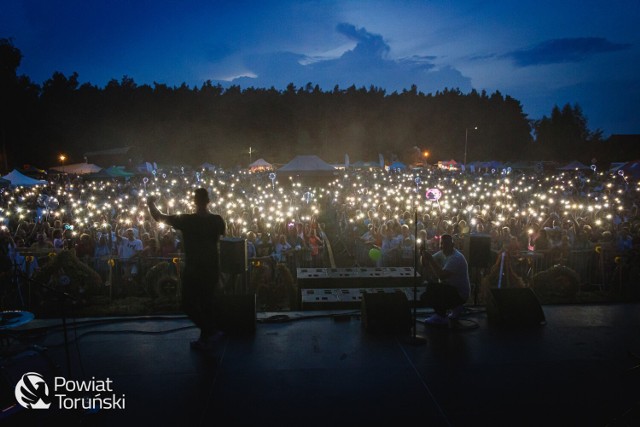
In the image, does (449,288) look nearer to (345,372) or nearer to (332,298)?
(332,298)

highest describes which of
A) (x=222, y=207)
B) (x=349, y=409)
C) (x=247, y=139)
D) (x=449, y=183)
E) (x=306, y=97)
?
(x=306, y=97)

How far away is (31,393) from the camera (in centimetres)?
363

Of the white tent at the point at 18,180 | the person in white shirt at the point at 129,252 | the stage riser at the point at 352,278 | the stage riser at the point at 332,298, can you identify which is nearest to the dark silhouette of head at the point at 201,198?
the stage riser at the point at 332,298

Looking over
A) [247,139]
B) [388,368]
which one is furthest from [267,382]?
[247,139]

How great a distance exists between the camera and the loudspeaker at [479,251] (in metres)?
7.18

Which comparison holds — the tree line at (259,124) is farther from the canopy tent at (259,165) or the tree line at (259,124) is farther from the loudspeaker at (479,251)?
the loudspeaker at (479,251)

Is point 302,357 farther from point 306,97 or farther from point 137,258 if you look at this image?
point 306,97

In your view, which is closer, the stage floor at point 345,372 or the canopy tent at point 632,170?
the stage floor at point 345,372

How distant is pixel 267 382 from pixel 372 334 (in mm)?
1859

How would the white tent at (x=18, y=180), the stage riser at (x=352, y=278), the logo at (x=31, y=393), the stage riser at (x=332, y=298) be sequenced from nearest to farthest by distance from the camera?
the logo at (x=31, y=393) → the stage riser at (x=332, y=298) → the stage riser at (x=352, y=278) → the white tent at (x=18, y=180)

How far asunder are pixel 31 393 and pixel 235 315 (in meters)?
2.55

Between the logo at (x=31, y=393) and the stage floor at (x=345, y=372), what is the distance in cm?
11

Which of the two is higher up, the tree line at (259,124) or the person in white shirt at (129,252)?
the tree line at (259,124)

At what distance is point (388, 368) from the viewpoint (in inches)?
186
